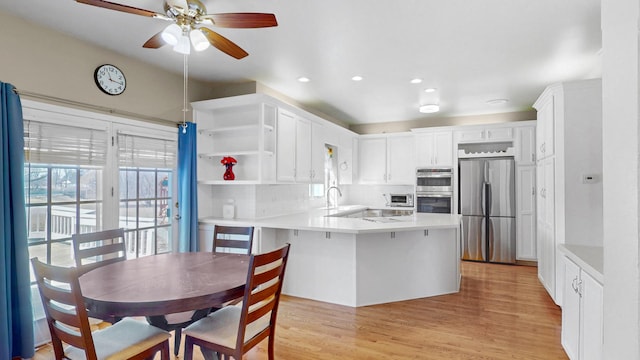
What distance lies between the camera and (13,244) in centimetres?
232

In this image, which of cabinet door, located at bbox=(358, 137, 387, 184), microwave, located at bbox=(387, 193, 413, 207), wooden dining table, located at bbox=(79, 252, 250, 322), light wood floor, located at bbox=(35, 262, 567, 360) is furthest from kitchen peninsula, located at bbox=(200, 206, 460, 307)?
cabinet door, located at bbox=(358, 137, 387, 184)

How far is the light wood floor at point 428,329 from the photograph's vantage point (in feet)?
8.13

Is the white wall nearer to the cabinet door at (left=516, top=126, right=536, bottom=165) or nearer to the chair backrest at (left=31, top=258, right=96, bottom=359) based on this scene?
the chair backrest at (left=31, top=258, right=96, bottom=359)

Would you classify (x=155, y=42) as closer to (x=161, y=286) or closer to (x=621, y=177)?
(x=161, y=286)

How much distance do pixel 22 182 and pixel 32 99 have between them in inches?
25.8

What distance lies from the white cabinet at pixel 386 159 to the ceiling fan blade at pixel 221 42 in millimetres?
4387

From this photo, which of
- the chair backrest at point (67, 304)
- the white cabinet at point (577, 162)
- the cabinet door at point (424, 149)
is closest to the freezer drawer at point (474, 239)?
the cabinet door at point (424, 149)

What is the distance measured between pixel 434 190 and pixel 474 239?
1042mm

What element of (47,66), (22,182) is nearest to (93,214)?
(22,182)

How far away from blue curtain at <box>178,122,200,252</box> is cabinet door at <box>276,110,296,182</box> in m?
0.98

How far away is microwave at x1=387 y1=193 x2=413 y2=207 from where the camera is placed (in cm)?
637

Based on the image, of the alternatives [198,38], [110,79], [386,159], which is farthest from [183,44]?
[386,159]

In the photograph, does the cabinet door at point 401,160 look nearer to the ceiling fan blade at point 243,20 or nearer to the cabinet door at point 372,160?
the cabinet door at point 372,160

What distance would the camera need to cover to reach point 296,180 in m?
4.37
